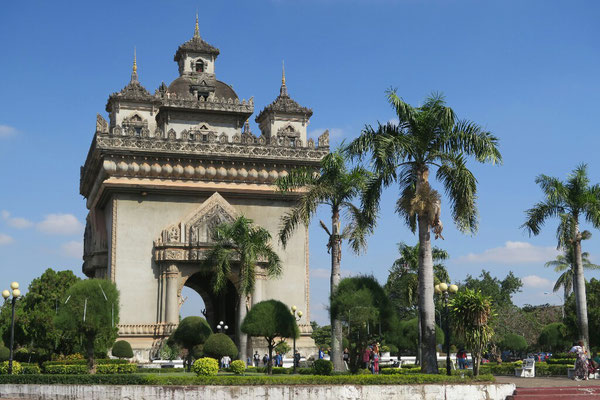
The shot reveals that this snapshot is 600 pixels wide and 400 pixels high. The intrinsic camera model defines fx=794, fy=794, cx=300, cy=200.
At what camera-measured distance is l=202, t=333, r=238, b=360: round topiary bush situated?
30812 millimetres

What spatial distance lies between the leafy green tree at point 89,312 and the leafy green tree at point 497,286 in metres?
45.9

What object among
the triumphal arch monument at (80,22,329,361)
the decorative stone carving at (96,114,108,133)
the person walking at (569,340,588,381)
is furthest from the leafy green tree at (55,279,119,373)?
the person walking at (569,340,588,381)

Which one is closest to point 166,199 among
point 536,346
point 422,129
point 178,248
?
point 178,248

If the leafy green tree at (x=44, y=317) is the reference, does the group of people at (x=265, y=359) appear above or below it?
below

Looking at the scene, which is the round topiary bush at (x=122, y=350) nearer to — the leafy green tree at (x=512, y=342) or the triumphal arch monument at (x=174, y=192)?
the triumphal arch monument at (x=174, y=192)

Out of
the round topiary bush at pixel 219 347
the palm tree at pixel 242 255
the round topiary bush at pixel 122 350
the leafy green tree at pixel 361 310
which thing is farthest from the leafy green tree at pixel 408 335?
the leafy green tree at pixel 361 310

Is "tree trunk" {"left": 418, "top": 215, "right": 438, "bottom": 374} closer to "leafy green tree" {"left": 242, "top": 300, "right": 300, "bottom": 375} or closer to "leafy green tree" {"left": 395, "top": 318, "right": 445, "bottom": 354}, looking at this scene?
"leafy green tree" {"left": 242, "top": 300, "right": 300, "bottom": 375}

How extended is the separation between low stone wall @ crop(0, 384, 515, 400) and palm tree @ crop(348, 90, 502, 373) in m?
1.94

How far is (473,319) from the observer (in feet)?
76.0

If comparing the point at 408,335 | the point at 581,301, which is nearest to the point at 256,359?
the point at 408,335

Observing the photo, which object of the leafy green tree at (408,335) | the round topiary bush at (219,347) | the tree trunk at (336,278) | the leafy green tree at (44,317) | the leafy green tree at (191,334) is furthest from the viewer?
the leafy green tree at (408,335)

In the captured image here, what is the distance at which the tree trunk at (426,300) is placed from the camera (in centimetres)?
2239

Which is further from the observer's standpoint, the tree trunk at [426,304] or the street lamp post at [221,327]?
the street lamp post at [221,327]

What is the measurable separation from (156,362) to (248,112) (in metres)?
15.2
